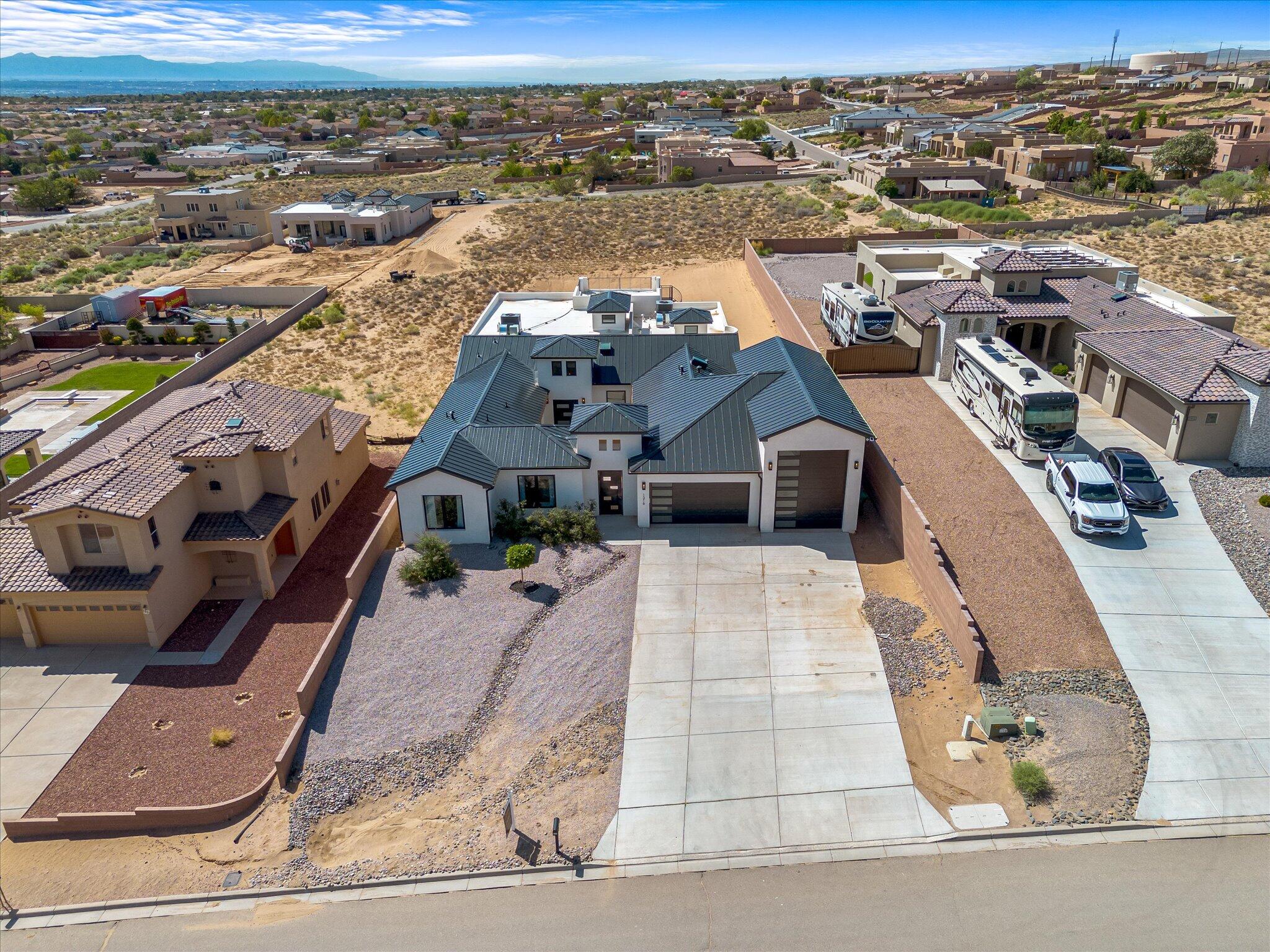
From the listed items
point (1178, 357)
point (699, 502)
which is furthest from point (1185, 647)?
point (1178, 357)

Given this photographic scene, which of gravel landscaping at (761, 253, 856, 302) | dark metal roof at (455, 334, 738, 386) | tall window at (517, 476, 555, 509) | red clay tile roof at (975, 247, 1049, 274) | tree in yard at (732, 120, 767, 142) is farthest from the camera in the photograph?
tree in yard at (732, 120, 767, 142)

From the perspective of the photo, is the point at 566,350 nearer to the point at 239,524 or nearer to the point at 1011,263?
the point at 239,524

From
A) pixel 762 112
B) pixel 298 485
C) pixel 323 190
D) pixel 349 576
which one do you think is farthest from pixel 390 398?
pixel 762 112

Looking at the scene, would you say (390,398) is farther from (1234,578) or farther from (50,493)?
(1234,578)

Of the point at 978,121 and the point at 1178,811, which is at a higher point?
the point at 978,121

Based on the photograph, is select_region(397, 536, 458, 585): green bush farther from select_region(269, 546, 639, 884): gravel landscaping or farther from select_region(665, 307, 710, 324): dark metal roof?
select_region(665, 307, 710, 324): dark metal roof

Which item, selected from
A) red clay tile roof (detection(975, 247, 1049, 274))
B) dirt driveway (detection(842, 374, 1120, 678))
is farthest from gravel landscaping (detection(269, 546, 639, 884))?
red clay tile roof (detection(975, 247, 1049, 274))

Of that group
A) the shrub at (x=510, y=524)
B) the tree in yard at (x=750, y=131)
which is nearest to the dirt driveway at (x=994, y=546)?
the shrub at (x=510, y=524)
